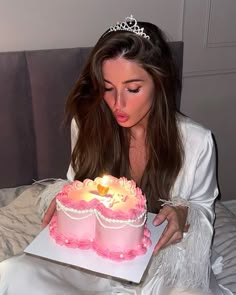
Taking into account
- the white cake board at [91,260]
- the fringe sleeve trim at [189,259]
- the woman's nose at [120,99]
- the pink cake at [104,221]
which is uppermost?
the woman's nose at [120,99]

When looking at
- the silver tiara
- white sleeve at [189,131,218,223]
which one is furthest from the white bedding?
the silver tiara

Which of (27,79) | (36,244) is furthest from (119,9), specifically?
(36,244)

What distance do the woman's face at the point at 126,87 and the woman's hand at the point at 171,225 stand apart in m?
0.28

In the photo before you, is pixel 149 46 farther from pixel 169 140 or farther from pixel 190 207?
pixel 190 207

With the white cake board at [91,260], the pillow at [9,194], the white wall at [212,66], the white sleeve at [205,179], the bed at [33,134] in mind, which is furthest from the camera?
the white wall at [212,66]

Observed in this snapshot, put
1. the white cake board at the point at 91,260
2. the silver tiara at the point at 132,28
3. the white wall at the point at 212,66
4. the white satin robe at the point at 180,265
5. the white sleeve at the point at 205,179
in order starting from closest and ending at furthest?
1. the white cake board at the point at 91,260
2. the white satin robe at the point at 180,265
3. the silver tiara at the point at 132,28
4. the white sleeve at the point at 205,179
5. the white wall at the point at 212,66

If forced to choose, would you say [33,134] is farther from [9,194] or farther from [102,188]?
[102,188]

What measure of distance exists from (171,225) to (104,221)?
0.26 meters

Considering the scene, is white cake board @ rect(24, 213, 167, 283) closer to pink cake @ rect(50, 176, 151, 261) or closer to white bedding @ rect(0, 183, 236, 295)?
pink cake @ rect(50, 176, 151, 261)

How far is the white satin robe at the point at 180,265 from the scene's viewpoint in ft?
3.84

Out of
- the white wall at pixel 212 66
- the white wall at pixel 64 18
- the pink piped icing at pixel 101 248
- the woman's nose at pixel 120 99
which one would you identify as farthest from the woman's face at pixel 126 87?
the white wall at pixel 212 66

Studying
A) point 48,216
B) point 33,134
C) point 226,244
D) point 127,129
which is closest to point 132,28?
point 127,129

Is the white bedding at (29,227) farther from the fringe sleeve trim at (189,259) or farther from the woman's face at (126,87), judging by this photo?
the woman's face at (126,87)

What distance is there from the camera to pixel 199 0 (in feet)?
6.51
